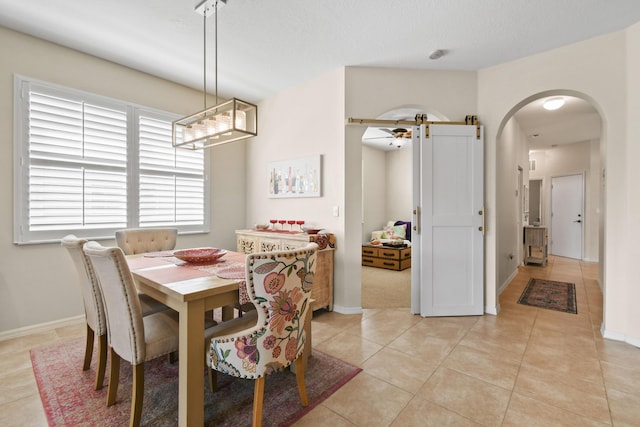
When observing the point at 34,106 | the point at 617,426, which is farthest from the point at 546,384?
the point at 34,106

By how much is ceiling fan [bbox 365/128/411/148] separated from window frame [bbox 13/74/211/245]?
3.60m

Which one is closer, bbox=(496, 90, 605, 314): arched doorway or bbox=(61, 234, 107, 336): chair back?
bbox=(61, 234, 107, 336): chair back

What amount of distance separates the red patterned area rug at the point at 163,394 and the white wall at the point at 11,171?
700mm

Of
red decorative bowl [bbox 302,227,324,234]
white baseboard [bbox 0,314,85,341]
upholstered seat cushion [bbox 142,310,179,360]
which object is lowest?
white baseboard [bbox 0,314,85,341]

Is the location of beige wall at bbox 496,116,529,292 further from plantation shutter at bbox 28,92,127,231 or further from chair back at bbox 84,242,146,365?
plantation shutter at bbox 28,92,127,231

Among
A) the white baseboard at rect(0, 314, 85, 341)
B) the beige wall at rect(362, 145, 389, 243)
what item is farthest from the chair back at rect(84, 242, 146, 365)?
the beige wall at rect(362, 145, 389, 243)

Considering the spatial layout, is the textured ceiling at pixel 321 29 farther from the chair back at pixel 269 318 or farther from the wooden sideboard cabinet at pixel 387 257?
the wooden sideboard cabinet at pixel 387 257

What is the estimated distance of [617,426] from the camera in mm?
1571

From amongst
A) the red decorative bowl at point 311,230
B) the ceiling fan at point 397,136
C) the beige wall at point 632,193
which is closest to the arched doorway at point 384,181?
the ceiling fan at point 397,136

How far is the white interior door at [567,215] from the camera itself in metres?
6.49

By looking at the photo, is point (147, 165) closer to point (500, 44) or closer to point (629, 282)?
point (500, 44)

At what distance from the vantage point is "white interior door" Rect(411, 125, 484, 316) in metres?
3.14

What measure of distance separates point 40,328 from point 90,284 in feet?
5.49

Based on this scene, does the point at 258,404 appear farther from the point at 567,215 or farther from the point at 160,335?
the point at 567,215
